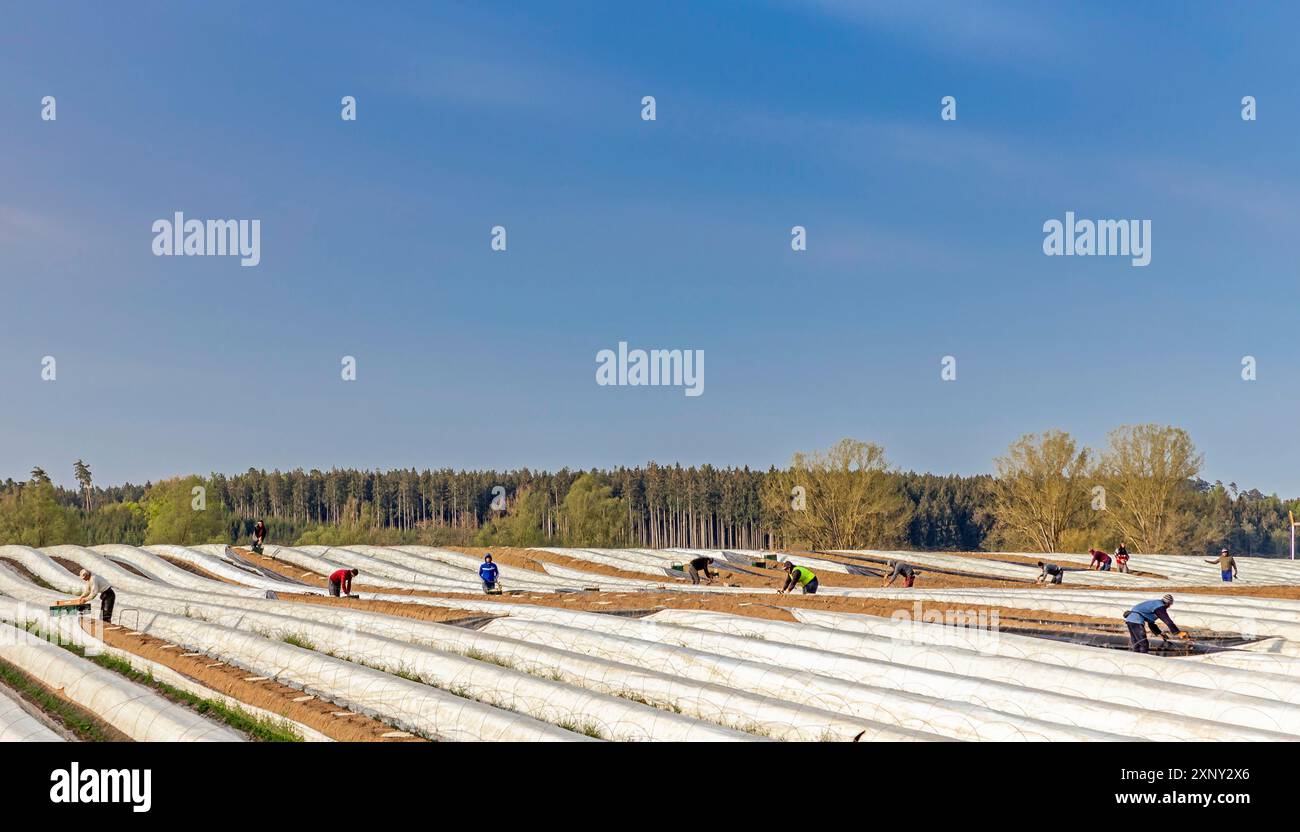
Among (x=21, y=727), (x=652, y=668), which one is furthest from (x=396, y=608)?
(x=21, y=727)

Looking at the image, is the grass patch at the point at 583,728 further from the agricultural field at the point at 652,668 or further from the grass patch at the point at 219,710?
the grass patch at the point at 219,710

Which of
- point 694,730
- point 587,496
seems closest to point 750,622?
point 694,730

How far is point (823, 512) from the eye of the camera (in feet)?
297

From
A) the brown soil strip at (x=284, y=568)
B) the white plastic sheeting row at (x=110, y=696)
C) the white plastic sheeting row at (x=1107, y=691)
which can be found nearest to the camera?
the white plastic sheeting row at (x=1107, y=691)

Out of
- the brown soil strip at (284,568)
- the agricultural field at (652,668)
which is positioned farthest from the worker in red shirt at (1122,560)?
the brown soil strip at (284,568)

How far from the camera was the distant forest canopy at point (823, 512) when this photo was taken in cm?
8625

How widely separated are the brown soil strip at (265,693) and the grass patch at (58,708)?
7.92 ft

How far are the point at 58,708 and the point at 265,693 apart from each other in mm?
3935

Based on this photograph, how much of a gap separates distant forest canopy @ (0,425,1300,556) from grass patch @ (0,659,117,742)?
7188 centimetres

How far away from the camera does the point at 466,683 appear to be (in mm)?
18859

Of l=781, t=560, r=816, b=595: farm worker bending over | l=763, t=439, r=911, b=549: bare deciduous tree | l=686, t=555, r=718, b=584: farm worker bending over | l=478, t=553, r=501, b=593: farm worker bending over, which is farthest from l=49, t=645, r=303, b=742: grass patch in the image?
l=763, t=439, r=911, b=549: bare deciduous tree

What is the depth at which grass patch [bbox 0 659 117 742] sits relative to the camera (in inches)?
664
